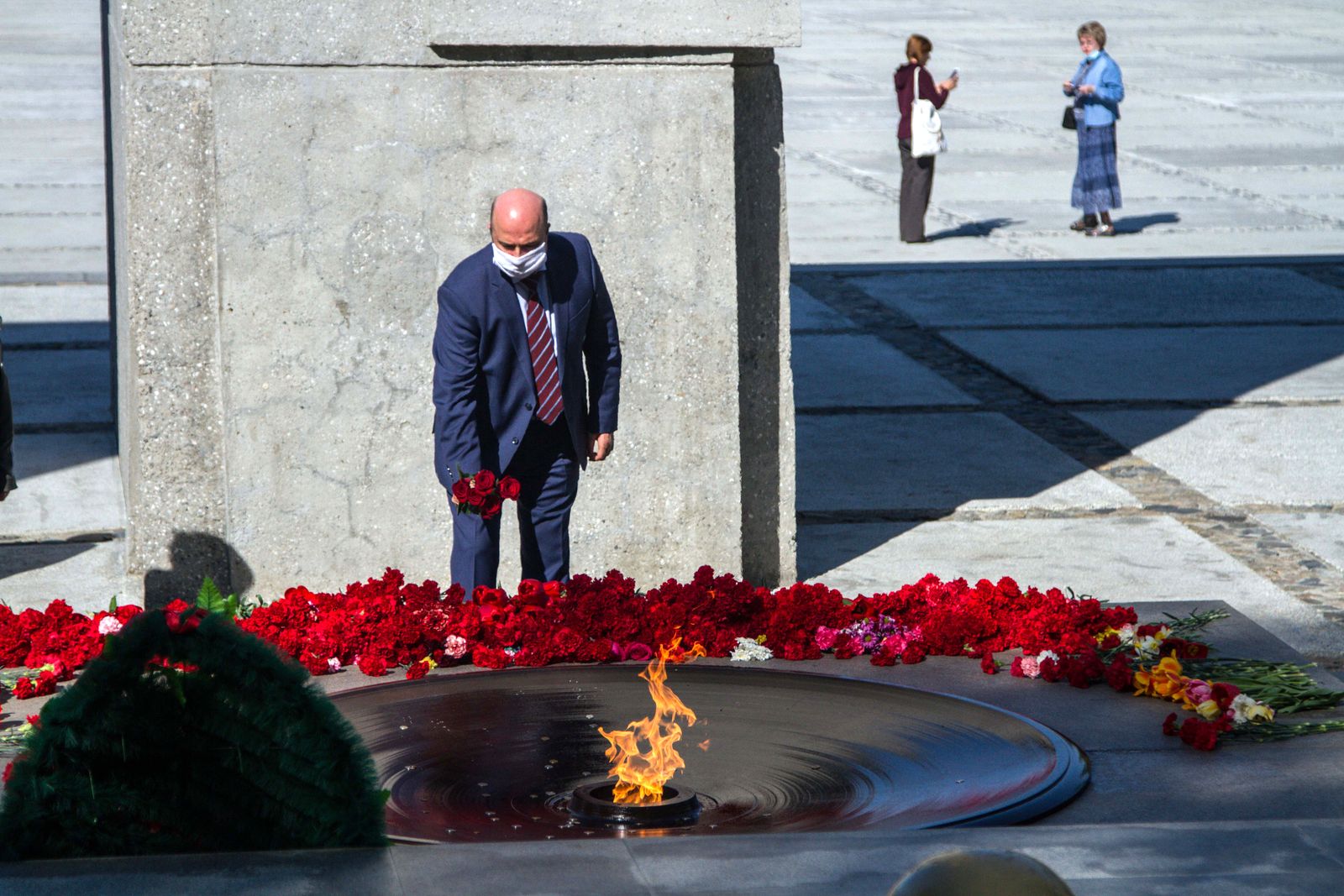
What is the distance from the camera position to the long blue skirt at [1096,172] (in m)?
18.8

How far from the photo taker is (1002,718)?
6.23m

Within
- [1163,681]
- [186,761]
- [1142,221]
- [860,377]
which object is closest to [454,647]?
[186,761]

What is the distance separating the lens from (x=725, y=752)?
5.92 metres

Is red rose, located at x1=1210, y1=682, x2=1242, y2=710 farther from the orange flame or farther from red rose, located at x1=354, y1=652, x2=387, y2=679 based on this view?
red rose, located at x1=354, y1=652, x2=387, y2=679

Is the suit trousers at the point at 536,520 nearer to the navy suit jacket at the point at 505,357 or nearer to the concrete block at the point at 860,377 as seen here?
the navy suit jacket at the point at 505,357

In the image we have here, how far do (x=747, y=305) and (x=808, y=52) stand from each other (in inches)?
1115

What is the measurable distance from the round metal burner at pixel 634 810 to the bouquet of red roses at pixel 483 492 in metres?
1.65

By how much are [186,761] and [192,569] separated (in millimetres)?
3671

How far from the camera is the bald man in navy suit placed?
678 cm

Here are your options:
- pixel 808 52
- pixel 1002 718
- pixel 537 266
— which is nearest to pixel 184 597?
pixel 537 266

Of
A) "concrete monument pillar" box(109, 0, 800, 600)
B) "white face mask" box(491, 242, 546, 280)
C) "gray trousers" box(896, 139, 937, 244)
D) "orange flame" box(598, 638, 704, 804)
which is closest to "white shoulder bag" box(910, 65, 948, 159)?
"gray trousers" box(896, 139, 937, 244)

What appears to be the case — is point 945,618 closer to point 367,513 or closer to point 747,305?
point 747,305

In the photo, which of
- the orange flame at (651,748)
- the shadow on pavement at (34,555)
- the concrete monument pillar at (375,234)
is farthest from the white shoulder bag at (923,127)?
the orange flame at (651,748)

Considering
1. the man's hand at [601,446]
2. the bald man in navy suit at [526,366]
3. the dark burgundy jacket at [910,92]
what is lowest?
the man's hand at [601,446]
